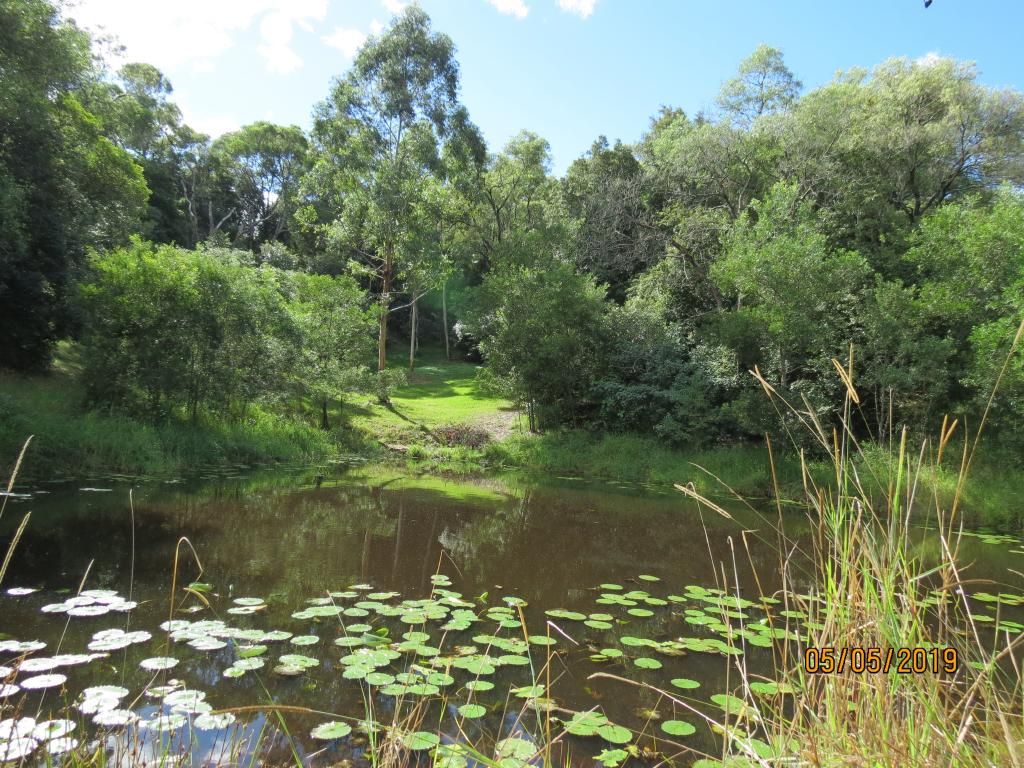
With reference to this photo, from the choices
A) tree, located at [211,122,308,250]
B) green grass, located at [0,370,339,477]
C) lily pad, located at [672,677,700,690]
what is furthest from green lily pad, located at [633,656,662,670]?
tree, located at [211,122,308,250]

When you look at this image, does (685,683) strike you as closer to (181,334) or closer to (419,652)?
(419,652)

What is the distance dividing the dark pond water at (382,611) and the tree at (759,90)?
1840cm

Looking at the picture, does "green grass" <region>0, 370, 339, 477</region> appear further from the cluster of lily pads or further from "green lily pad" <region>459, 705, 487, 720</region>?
"green lily pad" <region>459, 705, 487, 720</region>

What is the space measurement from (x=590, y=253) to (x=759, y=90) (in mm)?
9094

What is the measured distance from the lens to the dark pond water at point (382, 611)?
3350 mm

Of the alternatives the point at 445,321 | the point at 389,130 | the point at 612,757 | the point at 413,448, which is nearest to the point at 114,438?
the point at 413,448

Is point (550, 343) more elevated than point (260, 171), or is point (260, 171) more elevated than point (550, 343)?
point (260, 171)

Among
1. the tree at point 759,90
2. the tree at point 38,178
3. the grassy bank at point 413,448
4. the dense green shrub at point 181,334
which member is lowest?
the grassy bank at point 413,448

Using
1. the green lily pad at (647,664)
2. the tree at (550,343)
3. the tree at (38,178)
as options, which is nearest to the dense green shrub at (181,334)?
the tree at (38,178)

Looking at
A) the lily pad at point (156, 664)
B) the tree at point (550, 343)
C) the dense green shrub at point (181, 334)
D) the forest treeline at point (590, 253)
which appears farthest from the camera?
the tree at point (550, 343)

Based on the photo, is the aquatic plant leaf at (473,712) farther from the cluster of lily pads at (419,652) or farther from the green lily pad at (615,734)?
the green lily pad at (615,734)

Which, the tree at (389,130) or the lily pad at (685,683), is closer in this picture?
the lily pad at (685,683)

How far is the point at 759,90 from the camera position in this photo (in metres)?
23.0

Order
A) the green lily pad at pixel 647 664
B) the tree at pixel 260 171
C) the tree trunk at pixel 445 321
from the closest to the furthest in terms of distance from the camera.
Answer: the green lily pad at pixel 647 664 → the tree trunk at pixel 445 321 → the tree at pixel 260 171
